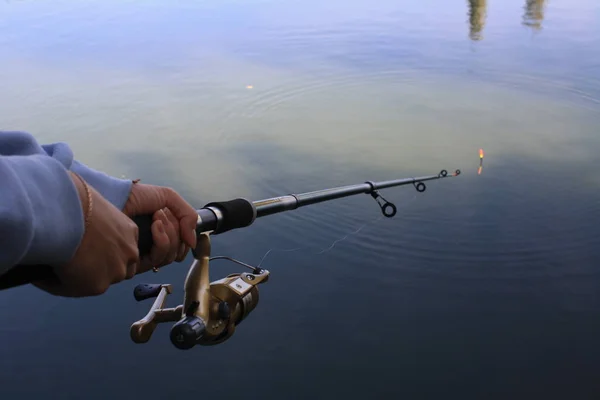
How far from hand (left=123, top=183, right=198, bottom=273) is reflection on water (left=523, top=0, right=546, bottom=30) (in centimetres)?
941

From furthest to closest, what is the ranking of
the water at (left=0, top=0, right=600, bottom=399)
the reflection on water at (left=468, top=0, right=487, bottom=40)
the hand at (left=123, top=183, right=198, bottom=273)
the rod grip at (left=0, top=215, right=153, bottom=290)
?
the reflection on water at (left=468, top=0, right=487, bottom=40) → the water at (left=0, top=0, right=600, bottom=399) → the hand at (left=123, top=183, right=198, bottom=273) → the rod grip at (left=0, top=215, right=153, bottom=290)

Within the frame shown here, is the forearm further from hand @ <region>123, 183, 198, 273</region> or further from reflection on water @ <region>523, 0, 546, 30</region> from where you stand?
reflection on water @ <region>523, 0, 546, 30</region>

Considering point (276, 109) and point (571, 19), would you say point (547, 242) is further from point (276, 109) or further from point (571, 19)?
point (571, 19)

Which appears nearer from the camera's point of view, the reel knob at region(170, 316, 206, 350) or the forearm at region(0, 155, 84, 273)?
the forearm at region(0, 155, 84, 273)

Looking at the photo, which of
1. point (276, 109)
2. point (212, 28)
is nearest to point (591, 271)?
point (276, 109)

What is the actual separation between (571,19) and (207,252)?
33.1 ft

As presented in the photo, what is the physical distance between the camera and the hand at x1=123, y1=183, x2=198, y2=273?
1068 mm

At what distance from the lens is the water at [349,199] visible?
3.22 m

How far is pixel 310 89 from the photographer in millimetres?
6945

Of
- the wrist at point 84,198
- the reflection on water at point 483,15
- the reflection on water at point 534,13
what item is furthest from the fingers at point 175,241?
the reflection on water at point 534,13

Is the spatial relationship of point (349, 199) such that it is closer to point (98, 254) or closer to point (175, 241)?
point (175, 241)

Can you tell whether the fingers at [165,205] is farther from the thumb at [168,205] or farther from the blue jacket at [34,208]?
the blue jacket at [34,208]

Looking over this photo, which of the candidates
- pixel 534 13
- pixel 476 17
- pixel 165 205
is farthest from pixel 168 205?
pixel 534 13

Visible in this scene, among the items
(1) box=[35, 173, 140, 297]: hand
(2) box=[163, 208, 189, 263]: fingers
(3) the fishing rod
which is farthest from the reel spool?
(1) box=[35, 173, 140, 297]: hand
